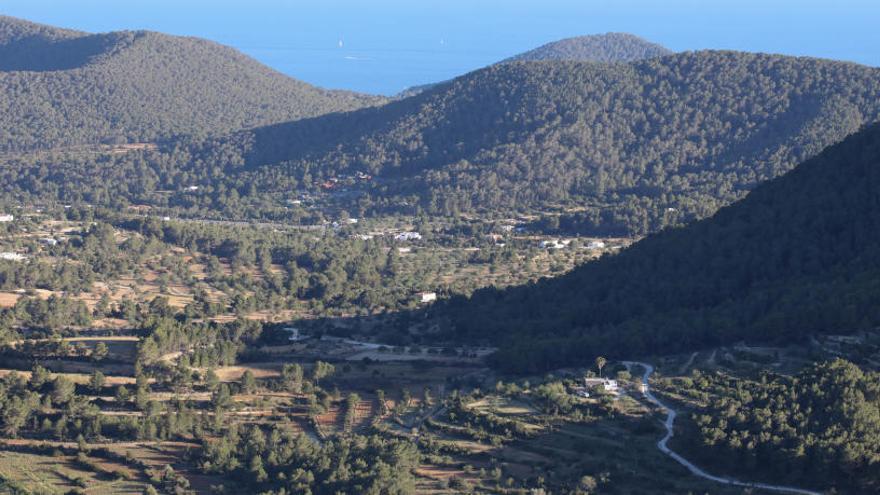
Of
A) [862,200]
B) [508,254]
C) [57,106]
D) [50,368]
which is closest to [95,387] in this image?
[50,368]

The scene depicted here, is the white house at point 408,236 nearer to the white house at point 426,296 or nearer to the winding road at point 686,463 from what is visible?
the white house at point 426,296

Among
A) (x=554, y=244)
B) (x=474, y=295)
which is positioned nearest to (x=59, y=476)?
(x=474, y=295)

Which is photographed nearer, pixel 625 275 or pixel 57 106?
pixel 625 275

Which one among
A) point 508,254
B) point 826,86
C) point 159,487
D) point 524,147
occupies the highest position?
point 826,86

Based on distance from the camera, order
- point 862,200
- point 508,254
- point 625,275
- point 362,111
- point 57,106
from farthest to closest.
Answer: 1. point 57,106
2. point 362,111
3. point 508,254
4. point 625,275
5. point 862,200

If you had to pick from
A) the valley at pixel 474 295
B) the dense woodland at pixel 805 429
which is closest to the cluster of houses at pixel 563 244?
the valley at pixel 474 295

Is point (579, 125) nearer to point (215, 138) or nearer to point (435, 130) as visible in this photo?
point (435, 130)
